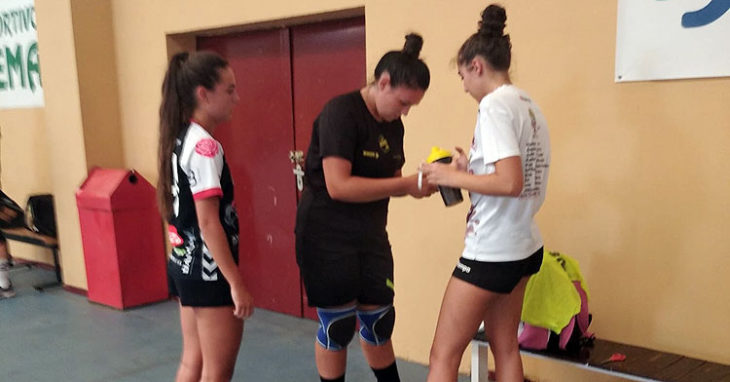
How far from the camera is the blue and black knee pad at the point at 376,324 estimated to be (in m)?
2.08

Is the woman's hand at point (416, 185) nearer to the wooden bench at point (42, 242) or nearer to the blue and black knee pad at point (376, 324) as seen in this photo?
the blue and black knee pad at point (376, 324)

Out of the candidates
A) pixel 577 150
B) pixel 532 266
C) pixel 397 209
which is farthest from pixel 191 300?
pixel 577 150

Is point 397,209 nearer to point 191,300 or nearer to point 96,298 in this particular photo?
point 191,300

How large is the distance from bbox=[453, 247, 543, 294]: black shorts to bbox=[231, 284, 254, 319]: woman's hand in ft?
2.10

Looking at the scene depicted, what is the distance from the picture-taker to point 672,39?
205cm

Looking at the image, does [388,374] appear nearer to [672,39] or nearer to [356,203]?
[356,203]

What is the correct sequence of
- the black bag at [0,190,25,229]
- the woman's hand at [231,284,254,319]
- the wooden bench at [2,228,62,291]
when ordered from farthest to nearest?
the wooden bench at [2,228,62,291] → the black bag at [0,190,25,229] → the woman's hand at [231,284,254,319]

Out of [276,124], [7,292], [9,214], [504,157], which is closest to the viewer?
[504,157]

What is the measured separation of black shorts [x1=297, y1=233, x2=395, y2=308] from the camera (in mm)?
1959

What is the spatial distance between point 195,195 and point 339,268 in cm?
→ 55

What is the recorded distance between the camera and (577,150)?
235 cm

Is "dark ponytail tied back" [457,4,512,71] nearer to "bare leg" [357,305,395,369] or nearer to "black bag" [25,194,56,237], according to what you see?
"bare leg" [357,305,395,369]

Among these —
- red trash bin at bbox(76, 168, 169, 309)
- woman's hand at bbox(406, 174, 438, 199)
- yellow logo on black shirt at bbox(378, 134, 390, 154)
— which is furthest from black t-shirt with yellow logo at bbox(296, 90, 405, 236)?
red trash bin at bbox(76, 168, 169, 309)

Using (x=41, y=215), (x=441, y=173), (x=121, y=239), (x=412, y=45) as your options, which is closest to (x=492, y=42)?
(x=412, y=45)
